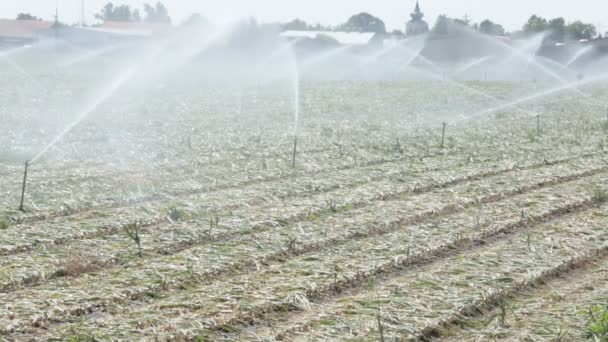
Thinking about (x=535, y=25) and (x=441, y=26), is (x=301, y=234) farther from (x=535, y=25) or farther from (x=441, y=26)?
(x=535, y=25)

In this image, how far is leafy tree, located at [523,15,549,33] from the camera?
11094 centimetres

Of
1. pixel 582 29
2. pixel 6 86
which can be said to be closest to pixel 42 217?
pixel 6 86

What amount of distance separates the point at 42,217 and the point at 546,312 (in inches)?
234

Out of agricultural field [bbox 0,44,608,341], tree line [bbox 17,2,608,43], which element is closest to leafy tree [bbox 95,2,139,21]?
tree line [bbox 17,2,608,43]

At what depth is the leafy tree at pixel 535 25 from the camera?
111m

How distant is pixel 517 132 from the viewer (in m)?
21.8

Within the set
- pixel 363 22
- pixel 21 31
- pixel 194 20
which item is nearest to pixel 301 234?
pixel 194 20

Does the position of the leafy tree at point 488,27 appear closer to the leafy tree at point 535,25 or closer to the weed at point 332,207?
the leafy tree at point 535,25

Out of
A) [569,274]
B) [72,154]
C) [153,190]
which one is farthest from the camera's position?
[72,154]

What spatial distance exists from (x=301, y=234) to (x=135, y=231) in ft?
5.49

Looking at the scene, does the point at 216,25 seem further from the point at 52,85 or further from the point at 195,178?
the point at 195,178

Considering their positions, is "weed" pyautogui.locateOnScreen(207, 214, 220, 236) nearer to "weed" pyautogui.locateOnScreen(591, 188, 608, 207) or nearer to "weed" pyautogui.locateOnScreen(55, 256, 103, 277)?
"weed" pyautogui.locateOnScreen(55, 256, 103, 277)

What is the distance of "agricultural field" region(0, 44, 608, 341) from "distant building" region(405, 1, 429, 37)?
313ft

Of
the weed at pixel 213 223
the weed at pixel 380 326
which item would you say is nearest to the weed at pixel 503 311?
the weed at pixel 380 326
